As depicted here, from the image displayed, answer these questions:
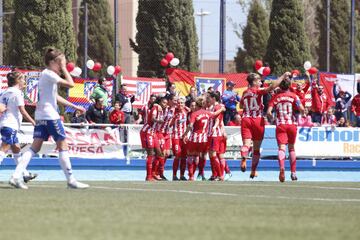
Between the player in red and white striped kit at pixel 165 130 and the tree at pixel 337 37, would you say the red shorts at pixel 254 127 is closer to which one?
the player in red and white striped kit at pixel 165 130

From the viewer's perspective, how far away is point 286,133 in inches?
843

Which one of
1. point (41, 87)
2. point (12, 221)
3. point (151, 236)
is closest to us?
point (151, 236)

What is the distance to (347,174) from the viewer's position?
1167 inches

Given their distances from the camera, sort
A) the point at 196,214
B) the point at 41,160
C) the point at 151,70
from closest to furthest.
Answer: the point at 196,214 → the point at 41,160 → the point at 151,70

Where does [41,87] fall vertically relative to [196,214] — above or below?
above

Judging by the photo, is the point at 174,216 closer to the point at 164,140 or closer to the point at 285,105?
the point at 285,105

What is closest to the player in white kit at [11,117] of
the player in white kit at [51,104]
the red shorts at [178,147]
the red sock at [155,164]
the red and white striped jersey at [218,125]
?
the player in white kit at [51,104]

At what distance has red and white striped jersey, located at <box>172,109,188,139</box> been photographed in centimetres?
2644

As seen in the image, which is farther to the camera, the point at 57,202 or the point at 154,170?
the point at 154,170

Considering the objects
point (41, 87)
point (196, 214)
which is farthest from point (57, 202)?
point (41, 87)

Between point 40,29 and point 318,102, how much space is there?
978cm

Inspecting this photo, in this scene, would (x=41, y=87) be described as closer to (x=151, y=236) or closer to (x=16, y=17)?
(x=151, y=236)

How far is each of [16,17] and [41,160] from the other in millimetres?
10231

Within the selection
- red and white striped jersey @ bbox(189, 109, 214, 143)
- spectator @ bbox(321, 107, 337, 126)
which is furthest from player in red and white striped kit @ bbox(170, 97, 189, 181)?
spectator @ bbox(321, 107, 337, 126)
